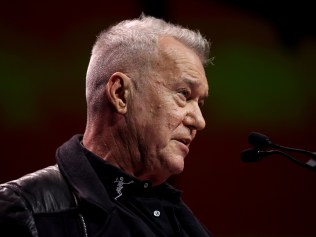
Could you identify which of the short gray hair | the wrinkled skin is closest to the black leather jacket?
the wrinkled skin

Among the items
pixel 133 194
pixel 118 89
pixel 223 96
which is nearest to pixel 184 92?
pixel 118 89

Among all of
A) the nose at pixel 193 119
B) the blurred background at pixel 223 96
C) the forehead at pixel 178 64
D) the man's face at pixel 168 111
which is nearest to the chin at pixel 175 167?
the man's face at pixel 168 111

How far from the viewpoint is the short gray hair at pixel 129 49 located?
5.60 feet

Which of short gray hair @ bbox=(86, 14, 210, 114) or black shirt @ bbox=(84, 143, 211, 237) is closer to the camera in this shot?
black shirt @ bbox=(84, 143, 211, 237)

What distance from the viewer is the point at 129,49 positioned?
1718mm

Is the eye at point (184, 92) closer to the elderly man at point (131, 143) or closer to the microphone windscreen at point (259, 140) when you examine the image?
the elderly man at point (131, 143)

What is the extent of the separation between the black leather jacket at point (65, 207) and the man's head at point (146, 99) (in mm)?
144

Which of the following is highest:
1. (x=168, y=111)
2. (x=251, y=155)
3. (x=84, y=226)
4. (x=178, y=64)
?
(x=178, y=64)

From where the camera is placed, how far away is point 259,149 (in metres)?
1.56

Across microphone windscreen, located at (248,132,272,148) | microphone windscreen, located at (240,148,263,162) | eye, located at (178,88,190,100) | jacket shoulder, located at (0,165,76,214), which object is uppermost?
eye, located at (178,88,190,100)

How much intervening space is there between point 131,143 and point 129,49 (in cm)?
28

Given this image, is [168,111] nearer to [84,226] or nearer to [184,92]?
[184,92]

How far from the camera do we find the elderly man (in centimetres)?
148

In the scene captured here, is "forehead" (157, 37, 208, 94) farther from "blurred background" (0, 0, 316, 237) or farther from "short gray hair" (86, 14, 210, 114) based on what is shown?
"blurred background" (0, 0, 316, 237)
